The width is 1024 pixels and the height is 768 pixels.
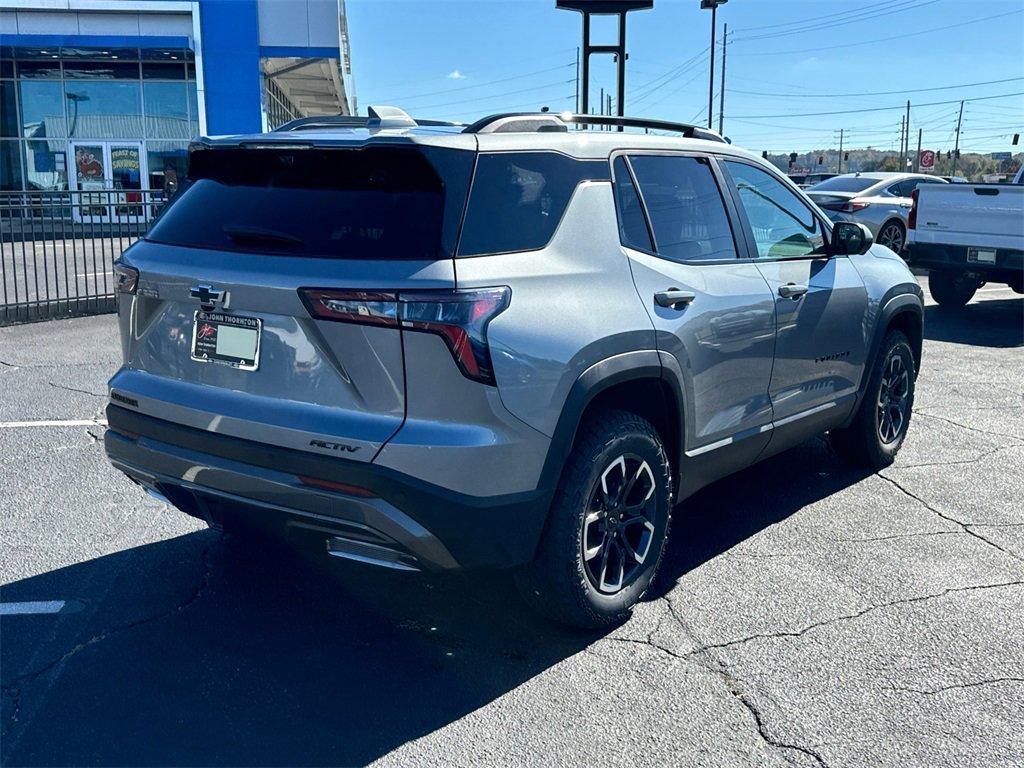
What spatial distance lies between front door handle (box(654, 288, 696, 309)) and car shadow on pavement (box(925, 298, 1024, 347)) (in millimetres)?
7747

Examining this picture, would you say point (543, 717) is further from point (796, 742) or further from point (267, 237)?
point (267, 237)

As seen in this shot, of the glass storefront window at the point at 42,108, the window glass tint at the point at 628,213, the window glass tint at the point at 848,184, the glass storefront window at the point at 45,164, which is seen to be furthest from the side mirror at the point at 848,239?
the glass storefront window at the point at 42,108

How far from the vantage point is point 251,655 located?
11.8 feet

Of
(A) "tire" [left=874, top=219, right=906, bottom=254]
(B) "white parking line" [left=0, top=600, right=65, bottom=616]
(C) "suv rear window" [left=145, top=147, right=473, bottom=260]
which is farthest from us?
(A) "tire" [left=874, top=219, right=906, bottom=254]

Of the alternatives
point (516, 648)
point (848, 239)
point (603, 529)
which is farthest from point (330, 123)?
point (848, 239)

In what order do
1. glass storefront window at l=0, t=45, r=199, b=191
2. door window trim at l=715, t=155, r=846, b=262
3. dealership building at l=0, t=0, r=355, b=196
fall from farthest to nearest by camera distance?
1. glass storefront window at l=0, t=45, r=199, b=191
2. dealership building at l=0, t=0, r=355, b=196
3. door window trim at l=715, t=155, r=846, b=262

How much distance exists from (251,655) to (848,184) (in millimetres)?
17870

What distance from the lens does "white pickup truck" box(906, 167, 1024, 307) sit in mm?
11453

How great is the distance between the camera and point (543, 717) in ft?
10.6

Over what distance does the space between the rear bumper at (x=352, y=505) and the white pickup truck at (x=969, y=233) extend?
10066 millimetres

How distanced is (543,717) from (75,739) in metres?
1.47

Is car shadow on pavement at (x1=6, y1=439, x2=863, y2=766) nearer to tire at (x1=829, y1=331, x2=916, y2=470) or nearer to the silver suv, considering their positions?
the silver suv

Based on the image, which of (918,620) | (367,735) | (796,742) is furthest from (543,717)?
(918,620)

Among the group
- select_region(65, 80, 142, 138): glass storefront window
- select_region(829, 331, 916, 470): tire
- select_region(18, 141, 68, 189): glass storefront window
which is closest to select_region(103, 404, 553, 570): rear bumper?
select_region(829, 331, 916, 470): tire
